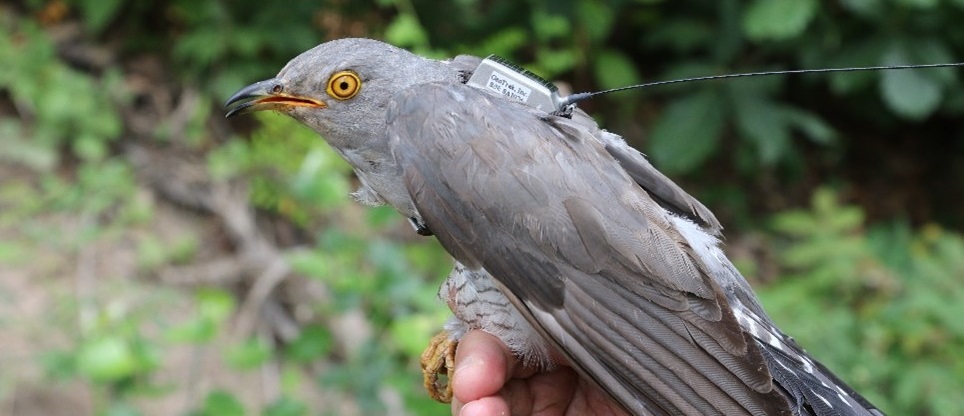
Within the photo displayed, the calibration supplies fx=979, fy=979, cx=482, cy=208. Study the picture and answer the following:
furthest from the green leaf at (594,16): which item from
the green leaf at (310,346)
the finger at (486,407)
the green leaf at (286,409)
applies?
the finger at (486,407)

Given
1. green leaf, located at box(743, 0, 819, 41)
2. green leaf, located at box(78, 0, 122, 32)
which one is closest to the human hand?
green leaf, located at box(743, 0, 819, 41)

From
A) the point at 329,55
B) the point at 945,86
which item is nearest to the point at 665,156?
the point at 945,86

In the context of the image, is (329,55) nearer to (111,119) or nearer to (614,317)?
(614,317)

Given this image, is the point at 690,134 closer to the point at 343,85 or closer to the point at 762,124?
the point at 762,124

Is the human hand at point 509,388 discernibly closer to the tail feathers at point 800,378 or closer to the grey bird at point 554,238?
the grey bird at point 554,238

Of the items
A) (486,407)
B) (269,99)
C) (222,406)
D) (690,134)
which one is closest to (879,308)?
(690,134)

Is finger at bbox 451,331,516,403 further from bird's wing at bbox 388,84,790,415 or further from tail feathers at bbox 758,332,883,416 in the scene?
tail feathers at bbox 758,332,883,416
